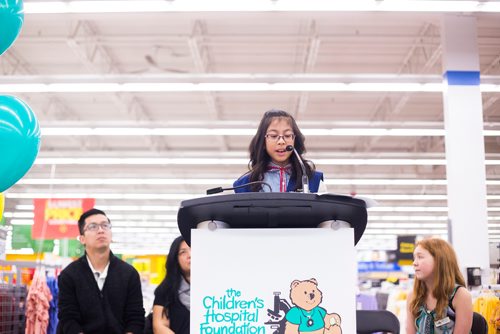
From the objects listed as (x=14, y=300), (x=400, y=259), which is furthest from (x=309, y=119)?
(x=14, y=300)

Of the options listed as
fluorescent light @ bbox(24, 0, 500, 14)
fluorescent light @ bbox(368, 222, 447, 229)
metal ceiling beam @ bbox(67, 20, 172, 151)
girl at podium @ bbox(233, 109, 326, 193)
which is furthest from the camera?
fluorescent light @ bbox(368, 222, 447, 229)

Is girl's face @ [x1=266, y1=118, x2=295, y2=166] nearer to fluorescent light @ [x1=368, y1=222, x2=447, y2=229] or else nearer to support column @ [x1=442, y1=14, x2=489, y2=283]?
support column @ [x1=442, y1=14, x2=489, y2=283]

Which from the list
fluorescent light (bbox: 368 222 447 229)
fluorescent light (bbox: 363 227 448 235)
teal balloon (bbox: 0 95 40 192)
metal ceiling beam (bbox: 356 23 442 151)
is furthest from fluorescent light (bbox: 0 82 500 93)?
fluorescent light (bbox: 363 227 448 235)

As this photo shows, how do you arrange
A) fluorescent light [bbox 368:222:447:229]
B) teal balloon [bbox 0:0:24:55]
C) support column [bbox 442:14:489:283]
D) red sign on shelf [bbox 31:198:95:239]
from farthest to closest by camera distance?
fluorescent light [bbox 368:222:447:229], red sign on shelf [bbox 31:198:95:239], support column [bbox 442:14:489:283], teal balloon [bbox 0:0:24:55]

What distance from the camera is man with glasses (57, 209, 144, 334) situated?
308 centimetres

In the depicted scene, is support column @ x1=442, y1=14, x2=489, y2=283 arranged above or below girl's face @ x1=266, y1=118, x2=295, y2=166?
above

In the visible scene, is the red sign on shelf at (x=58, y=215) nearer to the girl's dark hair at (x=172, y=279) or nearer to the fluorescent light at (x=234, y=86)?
the fluorescent light at (x=234, y=86)

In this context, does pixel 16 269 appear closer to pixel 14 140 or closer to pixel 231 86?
pixel 231 86

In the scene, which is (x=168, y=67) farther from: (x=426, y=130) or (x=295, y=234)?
(x=295, y=234)

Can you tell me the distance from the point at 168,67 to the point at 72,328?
→ 7.67m

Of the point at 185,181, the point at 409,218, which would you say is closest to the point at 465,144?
the point at 185,181

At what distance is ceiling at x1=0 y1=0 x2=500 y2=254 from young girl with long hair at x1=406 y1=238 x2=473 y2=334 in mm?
4368

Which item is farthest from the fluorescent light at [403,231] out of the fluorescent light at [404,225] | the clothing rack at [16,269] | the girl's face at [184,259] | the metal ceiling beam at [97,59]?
the girl's face at [184,259]

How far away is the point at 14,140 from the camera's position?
2795mm
